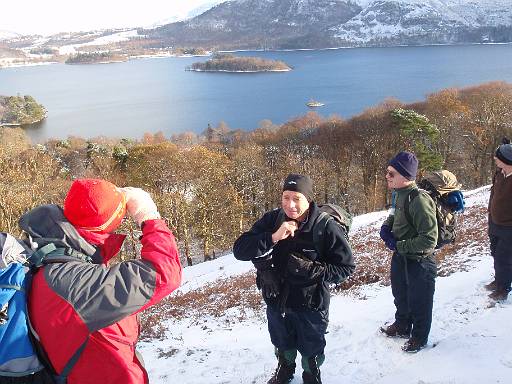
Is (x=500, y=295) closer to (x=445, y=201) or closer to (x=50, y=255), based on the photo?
(x=445, y=201)

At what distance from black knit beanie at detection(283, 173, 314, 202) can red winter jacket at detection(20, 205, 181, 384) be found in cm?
139

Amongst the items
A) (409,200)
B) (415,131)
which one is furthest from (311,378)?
(415,131)

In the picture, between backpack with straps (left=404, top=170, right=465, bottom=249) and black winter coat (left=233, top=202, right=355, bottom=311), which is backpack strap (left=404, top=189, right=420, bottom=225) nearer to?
backpack with straps (left=404, top=170, right=465, bottom=249)

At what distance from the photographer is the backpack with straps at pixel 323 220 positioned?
140 inches

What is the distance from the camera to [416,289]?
4406 millimetres

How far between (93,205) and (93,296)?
479mm

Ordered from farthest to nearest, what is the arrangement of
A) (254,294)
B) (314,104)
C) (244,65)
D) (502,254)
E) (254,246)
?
(244,65)
(314,104)
(254,294)
(502,254)
(254,246)

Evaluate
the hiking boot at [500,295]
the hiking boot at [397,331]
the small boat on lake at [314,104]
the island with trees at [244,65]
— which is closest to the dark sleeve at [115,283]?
the hiking boot at [397,331]

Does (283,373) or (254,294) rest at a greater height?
(283,373)

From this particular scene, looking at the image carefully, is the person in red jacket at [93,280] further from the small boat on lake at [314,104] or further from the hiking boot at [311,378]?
the small boat on lake at [314,104]

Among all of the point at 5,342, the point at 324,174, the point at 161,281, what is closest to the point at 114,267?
the point at 161,281

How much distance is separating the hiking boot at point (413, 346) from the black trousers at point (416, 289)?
38 mm

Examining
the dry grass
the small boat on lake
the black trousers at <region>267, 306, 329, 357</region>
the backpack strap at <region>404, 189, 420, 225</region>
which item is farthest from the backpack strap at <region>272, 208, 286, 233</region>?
the small boat on lake

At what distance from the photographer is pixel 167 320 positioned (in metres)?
7.30
